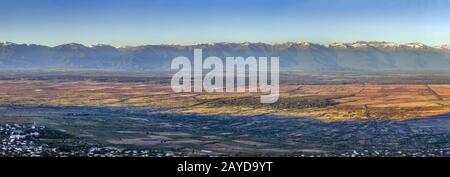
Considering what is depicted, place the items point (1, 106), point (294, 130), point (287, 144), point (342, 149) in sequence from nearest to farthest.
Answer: point (342, 149) → point (287, 144) → point (294, 130) → point (1, 106)

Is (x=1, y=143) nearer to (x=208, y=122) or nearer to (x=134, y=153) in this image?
(x=134, y=153)

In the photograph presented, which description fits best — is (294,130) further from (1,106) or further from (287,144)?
(1,106)

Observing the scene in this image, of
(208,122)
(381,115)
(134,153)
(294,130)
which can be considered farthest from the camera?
(381,115)

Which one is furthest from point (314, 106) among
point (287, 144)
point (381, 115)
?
point (287, 144)

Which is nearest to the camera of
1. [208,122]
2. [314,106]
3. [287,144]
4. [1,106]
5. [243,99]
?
[287,144]

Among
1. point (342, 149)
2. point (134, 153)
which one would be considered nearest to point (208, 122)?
point (342, 149)
